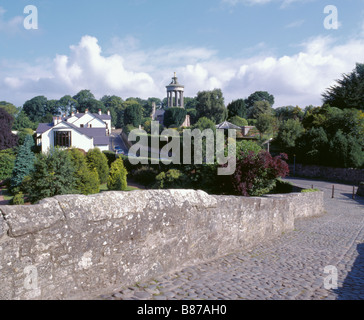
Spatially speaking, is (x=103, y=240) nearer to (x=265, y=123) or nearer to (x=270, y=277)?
(x=270, y=277)

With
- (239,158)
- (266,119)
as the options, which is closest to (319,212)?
(239,158)

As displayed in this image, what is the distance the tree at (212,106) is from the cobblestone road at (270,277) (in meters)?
66.0

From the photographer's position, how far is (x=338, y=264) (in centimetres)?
627

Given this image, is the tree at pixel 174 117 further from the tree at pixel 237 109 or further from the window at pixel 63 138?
the window at pixel 63 138

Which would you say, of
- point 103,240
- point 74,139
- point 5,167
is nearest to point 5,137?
point 74,139

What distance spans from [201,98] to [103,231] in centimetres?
7363

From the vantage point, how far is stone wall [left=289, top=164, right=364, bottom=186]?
3352 cm

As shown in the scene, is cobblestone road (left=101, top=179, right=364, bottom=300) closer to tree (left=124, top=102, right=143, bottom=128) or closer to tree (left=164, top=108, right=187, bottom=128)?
tree (left=164, top=108, right=187, bottom=128)

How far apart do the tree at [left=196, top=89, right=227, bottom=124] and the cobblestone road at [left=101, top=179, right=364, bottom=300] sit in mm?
65996

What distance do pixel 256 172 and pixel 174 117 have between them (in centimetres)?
5911

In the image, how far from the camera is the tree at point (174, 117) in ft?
253

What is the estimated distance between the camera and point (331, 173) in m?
36.5

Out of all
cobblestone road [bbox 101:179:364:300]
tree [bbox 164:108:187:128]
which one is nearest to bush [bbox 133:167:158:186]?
cobblestone road [bbox 101:179:364:300]

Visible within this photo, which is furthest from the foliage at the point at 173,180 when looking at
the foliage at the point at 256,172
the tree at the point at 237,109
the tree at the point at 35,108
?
the tree at the point at 35,108
